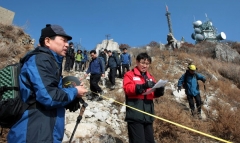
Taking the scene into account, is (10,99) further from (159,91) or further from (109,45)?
(109,45)

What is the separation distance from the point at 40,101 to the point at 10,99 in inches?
9.1

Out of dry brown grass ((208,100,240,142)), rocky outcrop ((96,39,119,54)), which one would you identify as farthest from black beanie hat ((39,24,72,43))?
rocky outcrop ((96,39,119,54))

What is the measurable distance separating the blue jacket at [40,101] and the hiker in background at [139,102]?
1363 mm

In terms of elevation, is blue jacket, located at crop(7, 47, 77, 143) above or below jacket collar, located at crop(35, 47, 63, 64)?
below

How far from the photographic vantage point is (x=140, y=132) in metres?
2.77

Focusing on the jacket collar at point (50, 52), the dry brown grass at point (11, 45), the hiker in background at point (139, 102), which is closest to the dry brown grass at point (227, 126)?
the hiker in background at point (139, 102)

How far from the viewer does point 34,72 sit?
1.56m

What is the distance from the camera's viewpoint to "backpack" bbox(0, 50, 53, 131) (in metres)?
1.48

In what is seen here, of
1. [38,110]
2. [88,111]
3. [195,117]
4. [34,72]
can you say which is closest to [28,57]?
[34,72]

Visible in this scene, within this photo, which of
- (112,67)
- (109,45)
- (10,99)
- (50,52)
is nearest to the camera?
(10,99)

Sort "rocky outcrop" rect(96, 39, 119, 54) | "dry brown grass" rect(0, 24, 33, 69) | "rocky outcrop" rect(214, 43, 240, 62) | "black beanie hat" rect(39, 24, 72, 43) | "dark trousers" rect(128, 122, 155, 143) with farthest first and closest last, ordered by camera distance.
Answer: "rocky outcrop" rect(96, 39, 119, 54)
"rocky outcrop" rect(214, 43, 240, 62)
"dry brown grass" rect(0, 24, 33, 69)
"dark trousers" rect(128, 122, 155, 143)
"black beanie hat" rect(39, 24, 72, 43)

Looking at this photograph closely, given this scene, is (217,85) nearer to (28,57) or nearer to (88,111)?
(88,111)

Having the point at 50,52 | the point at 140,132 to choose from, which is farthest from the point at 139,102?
the point at 50,52

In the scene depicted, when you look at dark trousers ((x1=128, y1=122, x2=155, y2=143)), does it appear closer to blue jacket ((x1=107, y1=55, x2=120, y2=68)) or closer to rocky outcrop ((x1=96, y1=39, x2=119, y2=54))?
blue jacket ((x1=107, y1=55, x2=120, y2=68))
